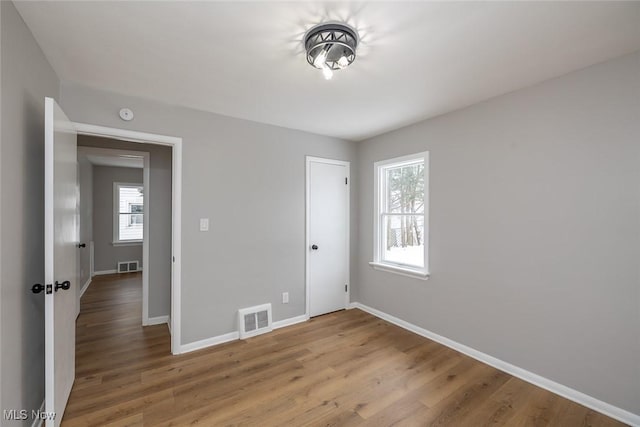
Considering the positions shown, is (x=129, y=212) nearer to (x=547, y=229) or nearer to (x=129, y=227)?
(x=129, y=227)

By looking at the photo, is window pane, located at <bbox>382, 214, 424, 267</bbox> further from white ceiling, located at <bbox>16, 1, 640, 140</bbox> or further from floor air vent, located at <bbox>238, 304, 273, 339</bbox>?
floor air vent, located at <bbox>238, 304, 273, 339</bbox>

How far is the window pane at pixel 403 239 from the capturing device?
3.39m

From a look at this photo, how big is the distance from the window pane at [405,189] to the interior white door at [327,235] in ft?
2.05

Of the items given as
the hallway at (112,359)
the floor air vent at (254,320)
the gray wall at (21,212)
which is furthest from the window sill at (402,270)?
the gray wall at (21,212)

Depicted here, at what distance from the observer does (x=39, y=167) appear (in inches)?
72.6

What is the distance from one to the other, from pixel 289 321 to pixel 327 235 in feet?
4.05

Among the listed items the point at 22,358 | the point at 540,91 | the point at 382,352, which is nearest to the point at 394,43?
the point at 540,91

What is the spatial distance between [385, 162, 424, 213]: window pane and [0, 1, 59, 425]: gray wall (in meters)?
3.44

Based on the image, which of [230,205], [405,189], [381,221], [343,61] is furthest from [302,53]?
[381,221]

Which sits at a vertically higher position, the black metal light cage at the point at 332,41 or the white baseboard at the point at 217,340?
the black metal light cage at the point at 332,41

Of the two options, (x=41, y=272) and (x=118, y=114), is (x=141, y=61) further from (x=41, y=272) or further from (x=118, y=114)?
(x=41, y=272)

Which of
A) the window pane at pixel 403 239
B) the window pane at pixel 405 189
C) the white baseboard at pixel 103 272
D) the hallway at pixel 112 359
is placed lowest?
the hallway at pixel 112 359

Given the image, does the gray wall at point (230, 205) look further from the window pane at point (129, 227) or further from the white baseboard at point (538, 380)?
the window pane at point (129, 227)

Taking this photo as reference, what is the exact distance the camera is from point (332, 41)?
1.63 m
